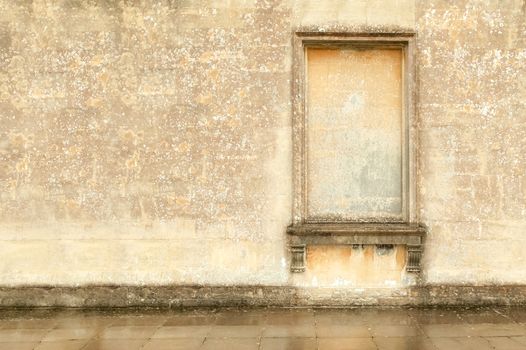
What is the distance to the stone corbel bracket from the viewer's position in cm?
623

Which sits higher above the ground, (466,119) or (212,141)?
(466,119)

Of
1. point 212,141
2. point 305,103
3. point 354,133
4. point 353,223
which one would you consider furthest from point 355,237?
point 212,141

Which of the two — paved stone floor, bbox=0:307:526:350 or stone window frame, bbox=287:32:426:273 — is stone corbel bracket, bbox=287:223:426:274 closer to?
stone window frame, bbox=287:32:426:273

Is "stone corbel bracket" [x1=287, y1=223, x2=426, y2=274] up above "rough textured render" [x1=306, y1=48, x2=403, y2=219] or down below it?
below

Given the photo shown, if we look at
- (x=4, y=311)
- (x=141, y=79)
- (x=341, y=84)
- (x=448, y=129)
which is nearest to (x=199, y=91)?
(x=141, y=79)

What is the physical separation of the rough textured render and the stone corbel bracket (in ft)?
1.02

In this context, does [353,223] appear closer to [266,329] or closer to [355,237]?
[355,237]

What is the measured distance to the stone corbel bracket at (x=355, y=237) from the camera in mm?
6230

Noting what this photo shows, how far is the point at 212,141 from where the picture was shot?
252 inches

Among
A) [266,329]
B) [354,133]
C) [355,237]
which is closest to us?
[266,329]

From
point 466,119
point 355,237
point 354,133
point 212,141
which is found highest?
point 466,119

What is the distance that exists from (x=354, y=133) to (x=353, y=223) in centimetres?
127

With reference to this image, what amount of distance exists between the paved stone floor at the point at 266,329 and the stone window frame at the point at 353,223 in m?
0.79

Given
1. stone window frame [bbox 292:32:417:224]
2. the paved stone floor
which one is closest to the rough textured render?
stone window frame [bbox 292:32:417:224]
